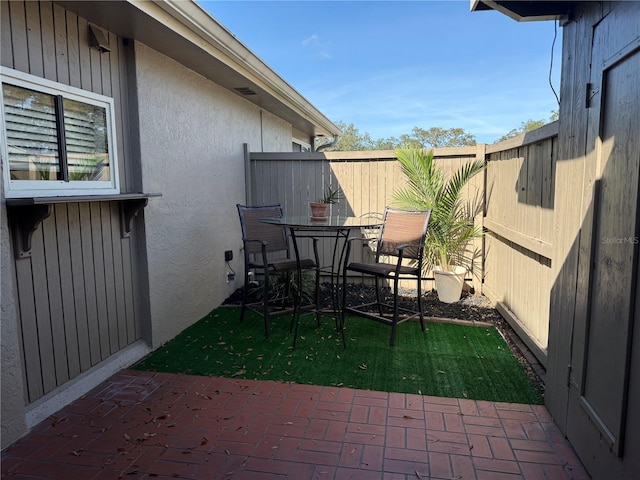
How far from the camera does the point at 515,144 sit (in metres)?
3.75

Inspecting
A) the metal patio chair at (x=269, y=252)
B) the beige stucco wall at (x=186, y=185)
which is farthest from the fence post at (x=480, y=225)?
the beige stucco wall at (x=186, y=185)

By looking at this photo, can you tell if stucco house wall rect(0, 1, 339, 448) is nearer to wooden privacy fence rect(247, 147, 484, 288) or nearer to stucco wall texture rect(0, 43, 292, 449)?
stucco wall texture rect(0, 43, 292, 449)

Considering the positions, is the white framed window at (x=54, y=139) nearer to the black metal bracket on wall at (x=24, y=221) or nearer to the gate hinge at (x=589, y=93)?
the black metal bracket on wall at (x=24, y=221)

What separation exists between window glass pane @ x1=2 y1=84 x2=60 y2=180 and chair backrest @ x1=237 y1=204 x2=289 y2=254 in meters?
1.73

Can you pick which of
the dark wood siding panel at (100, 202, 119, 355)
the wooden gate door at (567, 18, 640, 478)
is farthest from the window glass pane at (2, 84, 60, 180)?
the wooden gate door at (567, 18, 640, 478)

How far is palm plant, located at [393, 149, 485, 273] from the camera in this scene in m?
4.65

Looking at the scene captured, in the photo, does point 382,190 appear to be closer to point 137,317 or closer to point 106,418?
point 137,317

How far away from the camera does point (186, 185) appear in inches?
156

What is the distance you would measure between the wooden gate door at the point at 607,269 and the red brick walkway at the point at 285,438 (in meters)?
0.31

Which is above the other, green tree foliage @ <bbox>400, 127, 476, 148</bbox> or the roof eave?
green tree foliage @ <bbox>400, 127, 476, 148</bbox>

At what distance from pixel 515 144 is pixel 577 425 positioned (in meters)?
2.49

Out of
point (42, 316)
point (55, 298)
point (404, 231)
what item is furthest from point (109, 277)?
point (404, 231)

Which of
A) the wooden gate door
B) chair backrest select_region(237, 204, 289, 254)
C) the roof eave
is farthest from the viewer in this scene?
chair backrest select_region(237, 204, 289, 254)

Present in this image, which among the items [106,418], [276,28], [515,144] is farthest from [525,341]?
[276,28]
